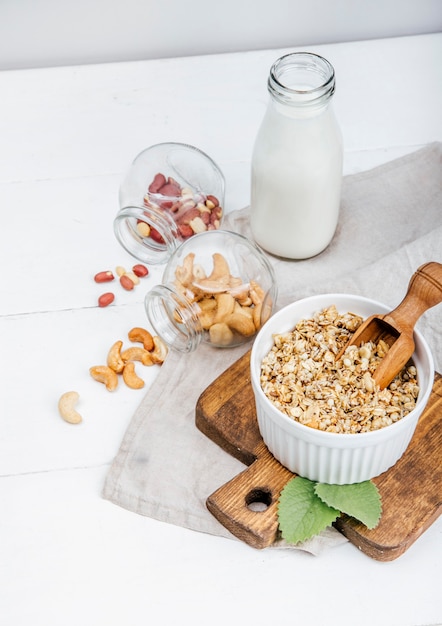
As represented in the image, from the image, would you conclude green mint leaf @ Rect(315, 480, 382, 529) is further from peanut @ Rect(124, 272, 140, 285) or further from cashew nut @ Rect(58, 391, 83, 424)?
peanut @ Rect(124, 272, 140, 285)

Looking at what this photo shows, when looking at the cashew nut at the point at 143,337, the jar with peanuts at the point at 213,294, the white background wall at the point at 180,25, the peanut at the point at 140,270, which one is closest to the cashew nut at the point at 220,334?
the jar with peanuts at the point at 213,294

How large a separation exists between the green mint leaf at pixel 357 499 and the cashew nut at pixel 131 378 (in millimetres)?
342

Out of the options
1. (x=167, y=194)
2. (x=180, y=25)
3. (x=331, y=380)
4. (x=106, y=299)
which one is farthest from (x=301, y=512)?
(x=180, y=25)

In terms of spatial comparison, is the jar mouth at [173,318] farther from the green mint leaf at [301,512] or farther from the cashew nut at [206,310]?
the green mint leaf at [301,512]

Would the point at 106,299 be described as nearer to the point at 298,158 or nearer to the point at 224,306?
the point at 224,306

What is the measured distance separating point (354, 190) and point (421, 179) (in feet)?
0.42

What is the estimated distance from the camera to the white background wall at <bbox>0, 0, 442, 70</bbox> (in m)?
1.88

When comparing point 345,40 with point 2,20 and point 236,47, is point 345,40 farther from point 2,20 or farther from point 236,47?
point 2,20

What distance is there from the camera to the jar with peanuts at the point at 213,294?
143cm

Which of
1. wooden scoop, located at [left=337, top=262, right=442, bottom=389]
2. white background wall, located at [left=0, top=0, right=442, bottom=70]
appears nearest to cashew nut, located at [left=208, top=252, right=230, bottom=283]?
wooden scoop, located at [left=337, top=262, right=442, bottom=389]

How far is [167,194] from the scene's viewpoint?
1598 millimetres

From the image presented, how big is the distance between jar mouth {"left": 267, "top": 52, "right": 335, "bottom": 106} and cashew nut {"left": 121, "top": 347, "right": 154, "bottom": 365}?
1.47 ft

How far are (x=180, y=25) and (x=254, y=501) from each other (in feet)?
3.61

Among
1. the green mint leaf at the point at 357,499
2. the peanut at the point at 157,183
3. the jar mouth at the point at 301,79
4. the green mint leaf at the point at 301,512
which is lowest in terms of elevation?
the green mint leaf at the point at 301,512
